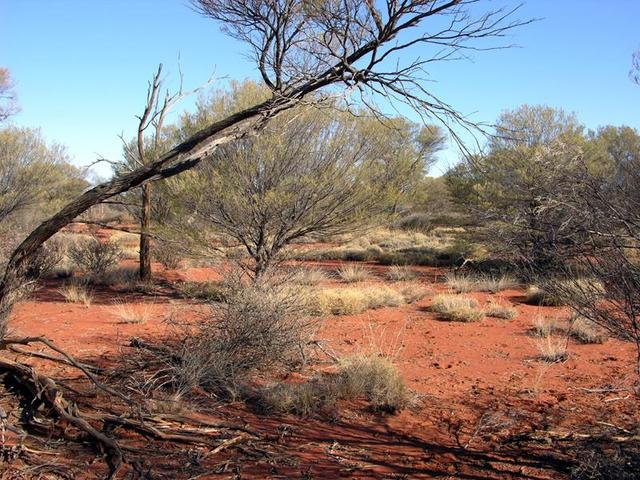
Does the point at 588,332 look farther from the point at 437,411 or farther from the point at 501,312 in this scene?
the point at 437,411

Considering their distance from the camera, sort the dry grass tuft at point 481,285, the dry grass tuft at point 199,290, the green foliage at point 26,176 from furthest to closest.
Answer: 1. the green foliage at point 26,176
2. the dry grass tuft at point 481,285
3. the dry grass tuft at point 199,290

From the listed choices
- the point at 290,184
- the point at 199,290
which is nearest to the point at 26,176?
the point at 199,290

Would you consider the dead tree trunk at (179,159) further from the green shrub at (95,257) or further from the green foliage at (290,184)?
the green shrub at (95,257)

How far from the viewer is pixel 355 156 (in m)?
12.0

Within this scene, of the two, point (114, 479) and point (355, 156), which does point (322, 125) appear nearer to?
point (355, 156)

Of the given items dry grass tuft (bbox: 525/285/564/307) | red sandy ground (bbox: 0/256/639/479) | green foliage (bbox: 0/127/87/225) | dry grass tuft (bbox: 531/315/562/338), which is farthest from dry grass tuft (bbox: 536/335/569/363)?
green foliage (bbox: 0/127/87/225)

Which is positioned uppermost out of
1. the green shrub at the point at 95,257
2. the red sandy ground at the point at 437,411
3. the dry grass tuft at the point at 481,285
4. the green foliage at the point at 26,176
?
the green foliage at the point at 26,176

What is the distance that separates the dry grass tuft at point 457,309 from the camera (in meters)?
11.0

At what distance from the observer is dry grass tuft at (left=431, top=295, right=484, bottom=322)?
36.2 feet

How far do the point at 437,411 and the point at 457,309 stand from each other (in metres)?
5.63

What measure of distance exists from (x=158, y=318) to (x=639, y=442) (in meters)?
8.11

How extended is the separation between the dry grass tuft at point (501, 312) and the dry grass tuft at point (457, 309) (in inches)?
9.4

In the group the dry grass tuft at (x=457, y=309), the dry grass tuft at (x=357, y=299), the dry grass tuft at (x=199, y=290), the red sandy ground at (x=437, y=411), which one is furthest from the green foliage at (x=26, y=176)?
the dry grass tuft at (x=457, y=309)

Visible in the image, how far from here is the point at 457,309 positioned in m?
11.2
